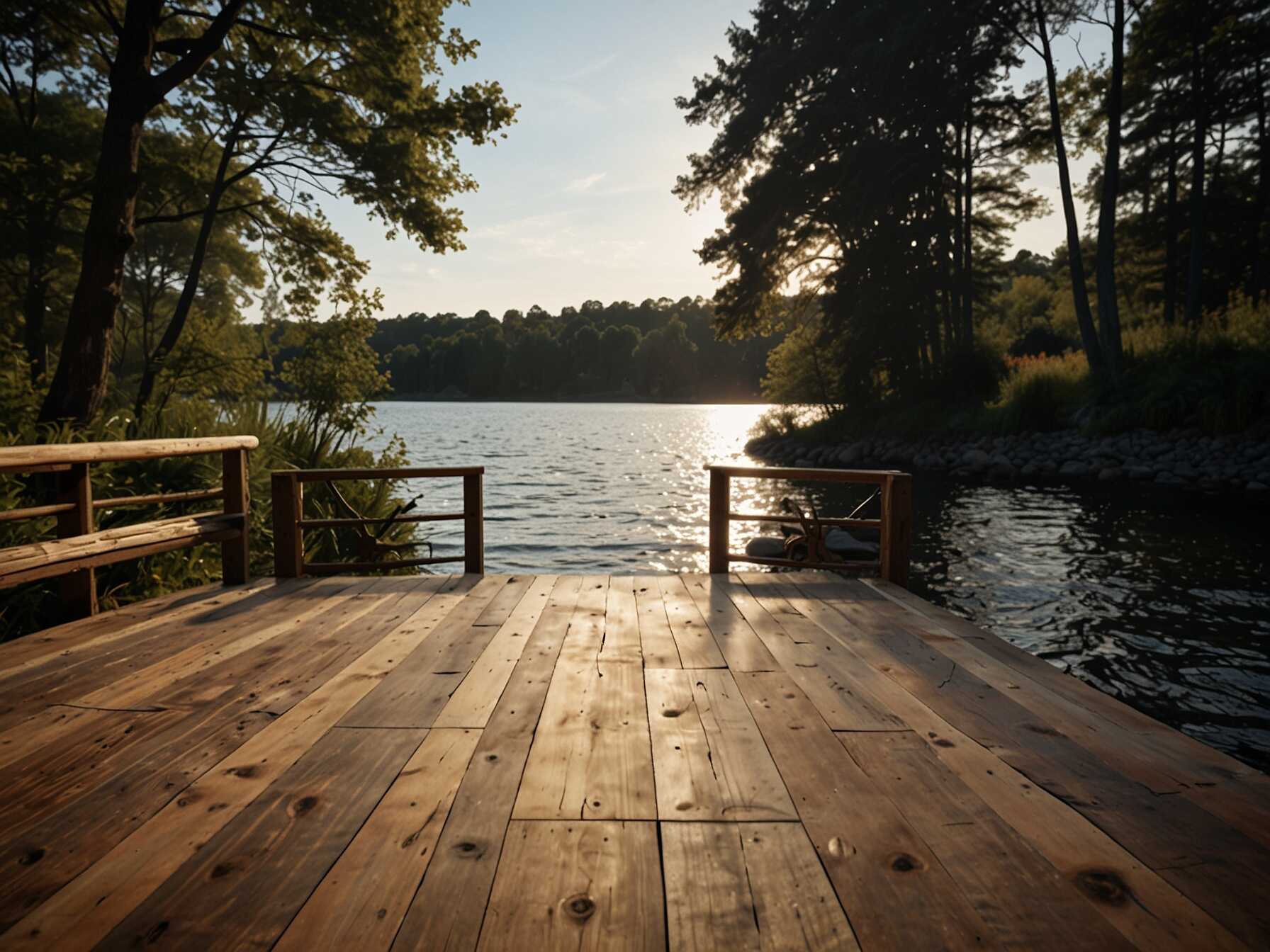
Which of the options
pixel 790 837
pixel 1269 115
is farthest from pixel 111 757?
pixel 1269 115

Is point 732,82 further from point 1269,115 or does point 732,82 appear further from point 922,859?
point 922,859

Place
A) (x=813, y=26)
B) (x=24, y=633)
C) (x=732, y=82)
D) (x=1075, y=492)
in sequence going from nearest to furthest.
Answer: (x=24, y=633) → (x=1075, y=492) → (x=813, y=26) → (x=732, y=82)

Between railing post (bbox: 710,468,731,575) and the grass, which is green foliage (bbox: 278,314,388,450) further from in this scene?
the grass

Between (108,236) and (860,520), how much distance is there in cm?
761

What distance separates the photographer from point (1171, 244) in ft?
82.7

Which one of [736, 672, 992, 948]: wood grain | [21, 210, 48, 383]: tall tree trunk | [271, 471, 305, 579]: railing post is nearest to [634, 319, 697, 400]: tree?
[21, 210, 48, 383]: tall tree trunk

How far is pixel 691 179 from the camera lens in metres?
23.2

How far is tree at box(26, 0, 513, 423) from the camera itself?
692 cm

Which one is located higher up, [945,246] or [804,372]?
[945,246]

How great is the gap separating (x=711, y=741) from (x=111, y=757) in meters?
1.92

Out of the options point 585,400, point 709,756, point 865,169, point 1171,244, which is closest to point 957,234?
point 865,169

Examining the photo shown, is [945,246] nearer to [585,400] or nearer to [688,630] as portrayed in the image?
[688,630]

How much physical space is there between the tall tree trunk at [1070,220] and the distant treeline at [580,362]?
65721 mm

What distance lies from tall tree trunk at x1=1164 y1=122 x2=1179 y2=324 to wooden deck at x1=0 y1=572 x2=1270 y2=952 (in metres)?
29.1
